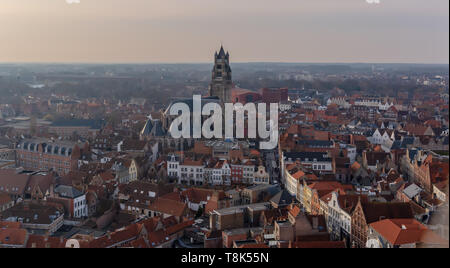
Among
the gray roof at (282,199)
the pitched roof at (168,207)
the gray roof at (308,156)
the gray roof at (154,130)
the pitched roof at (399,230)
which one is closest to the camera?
the pitched roof at (399,230)

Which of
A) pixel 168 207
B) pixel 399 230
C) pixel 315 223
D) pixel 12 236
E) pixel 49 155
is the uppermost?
pixel 399 230

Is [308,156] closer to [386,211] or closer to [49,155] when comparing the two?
[386,211]

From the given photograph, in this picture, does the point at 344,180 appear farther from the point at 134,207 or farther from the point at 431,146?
the point at 134,207

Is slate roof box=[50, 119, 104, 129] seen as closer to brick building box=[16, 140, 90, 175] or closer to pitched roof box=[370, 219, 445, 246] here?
brick building box=[16, 140, 90, 175]

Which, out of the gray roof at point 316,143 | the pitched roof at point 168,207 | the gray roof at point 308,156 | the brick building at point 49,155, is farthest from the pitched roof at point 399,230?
the brick building at point 49,155

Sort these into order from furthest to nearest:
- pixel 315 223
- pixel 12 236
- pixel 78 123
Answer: pixel 78 123 → pixel 315 223 → pixel 12 236

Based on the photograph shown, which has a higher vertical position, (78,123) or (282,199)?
(78,123)

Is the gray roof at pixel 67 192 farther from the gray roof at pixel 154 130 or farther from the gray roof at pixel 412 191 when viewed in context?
the gray roof at pixel 154 130

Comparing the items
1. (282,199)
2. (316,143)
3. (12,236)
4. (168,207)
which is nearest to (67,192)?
(168,207)

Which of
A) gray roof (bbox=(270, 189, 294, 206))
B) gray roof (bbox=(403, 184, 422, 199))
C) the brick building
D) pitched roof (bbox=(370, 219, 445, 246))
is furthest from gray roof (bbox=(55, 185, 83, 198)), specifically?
gray roof (bbox=(403, 184, 422, 199))
